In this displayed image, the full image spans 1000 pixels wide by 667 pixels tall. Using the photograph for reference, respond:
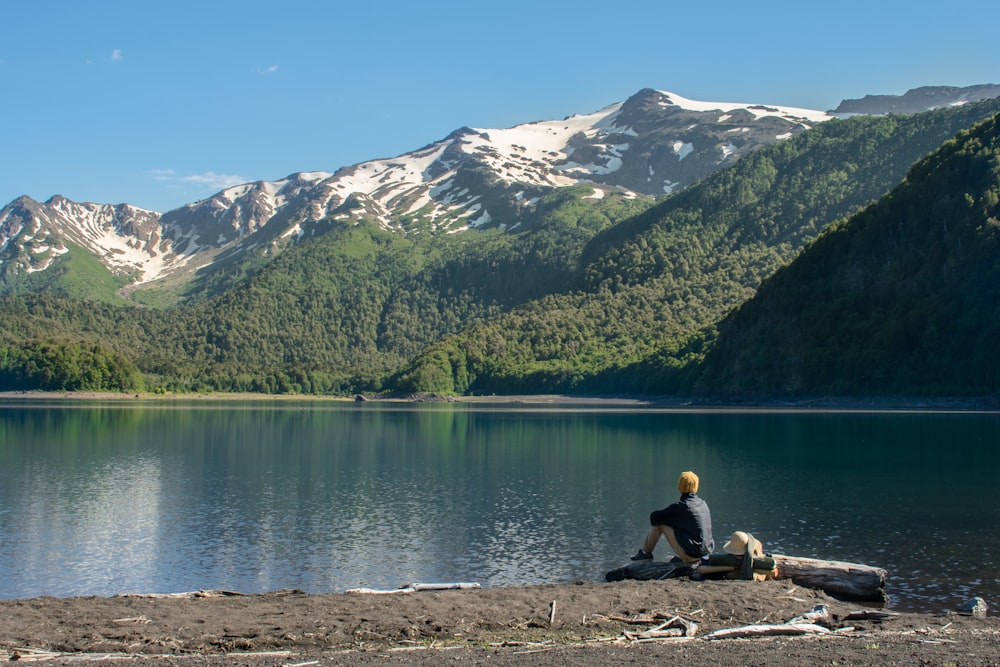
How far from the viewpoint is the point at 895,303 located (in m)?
148

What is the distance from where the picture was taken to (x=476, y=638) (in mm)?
18297

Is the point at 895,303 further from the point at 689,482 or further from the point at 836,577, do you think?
the point at 689,482


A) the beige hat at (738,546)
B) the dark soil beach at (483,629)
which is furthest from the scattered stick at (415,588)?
the beige hat at (738,546)

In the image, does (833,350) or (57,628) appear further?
(833,350)

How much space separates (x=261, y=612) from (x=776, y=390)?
487 feet

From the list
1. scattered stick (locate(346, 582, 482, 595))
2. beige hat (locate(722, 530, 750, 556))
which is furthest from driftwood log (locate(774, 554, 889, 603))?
scattered stick (locate(346, 582, 482, 595))

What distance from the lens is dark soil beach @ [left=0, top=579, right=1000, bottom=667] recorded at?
16.5 m

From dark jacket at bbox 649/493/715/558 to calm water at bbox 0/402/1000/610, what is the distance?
16.2ft

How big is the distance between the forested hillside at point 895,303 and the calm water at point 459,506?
52408mm

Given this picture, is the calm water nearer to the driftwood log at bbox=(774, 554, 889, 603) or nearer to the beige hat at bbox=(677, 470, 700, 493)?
the driftwood log at bbox=(774, 554, 889, 603)

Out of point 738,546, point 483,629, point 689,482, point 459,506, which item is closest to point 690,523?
point 689,482

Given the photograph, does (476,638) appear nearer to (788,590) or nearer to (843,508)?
(788,590)

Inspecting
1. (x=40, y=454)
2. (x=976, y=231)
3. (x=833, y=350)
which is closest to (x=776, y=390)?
(x=833, y=350)

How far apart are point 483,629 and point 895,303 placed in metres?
142
